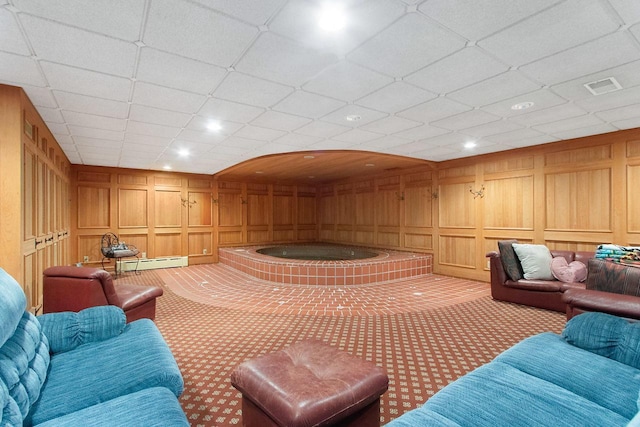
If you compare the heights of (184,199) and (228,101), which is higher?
(228,101)

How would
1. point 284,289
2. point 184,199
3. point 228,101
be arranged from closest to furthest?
point 228,101 → point 284,289 → point 184,199

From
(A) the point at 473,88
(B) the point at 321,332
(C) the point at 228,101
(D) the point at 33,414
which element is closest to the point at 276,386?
(D) the point at 33,414

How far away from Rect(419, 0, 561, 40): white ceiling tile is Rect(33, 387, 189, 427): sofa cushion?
2432 millimetres

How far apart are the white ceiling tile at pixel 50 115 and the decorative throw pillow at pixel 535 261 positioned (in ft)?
20.6

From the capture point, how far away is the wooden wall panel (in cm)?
553

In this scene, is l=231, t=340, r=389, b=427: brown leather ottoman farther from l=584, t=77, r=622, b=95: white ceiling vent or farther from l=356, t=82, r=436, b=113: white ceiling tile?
l=584, t=77, r=622, b=95: white ceiling vent

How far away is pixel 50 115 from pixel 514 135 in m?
6.17

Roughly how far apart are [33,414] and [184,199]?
7423mm

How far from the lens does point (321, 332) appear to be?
3.46 metres

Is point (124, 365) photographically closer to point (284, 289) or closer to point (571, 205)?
point (284, 289)

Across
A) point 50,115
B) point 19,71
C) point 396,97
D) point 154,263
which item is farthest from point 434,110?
point 154,263

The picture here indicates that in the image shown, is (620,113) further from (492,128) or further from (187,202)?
(187,202)

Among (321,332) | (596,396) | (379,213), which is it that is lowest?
(321,332)

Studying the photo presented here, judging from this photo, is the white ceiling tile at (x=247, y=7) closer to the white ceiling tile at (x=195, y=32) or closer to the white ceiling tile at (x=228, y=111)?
the white ceiling tile at (x=195, y=32)
